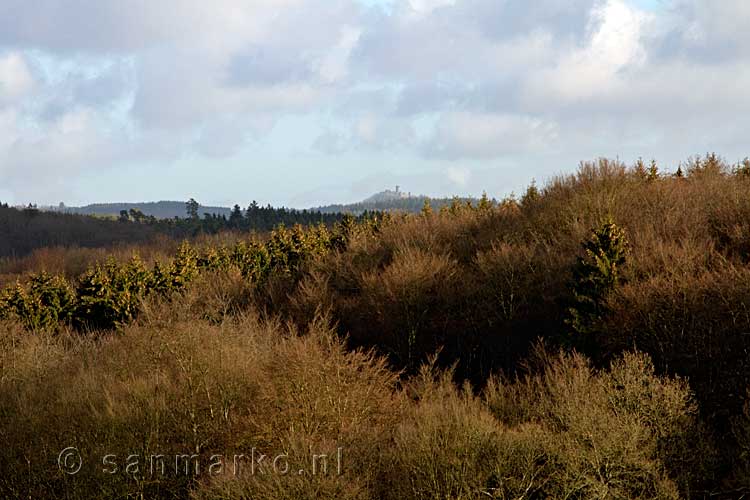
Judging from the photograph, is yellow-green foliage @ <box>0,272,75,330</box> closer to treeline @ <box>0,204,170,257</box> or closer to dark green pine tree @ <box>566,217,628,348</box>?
dark green pine tree @ <box>566,217,628,348</box>

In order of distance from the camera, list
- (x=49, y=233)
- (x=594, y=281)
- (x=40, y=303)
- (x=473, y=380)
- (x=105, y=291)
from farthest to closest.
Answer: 1. (x=49, y=233)
2. (x=40, y=303)
3. (x=105, y=291)
4. (x=473, y=380)
5. (x=594, y=281)

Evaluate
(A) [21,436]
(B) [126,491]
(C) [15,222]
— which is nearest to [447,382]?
(B) [126,491]

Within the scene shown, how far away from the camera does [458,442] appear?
24109 mm

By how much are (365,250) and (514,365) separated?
2339 centimetres

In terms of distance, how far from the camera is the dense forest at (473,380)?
24234mm

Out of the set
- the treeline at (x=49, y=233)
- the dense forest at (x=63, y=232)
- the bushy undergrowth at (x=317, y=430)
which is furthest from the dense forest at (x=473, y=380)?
the treeline at (x=49, y=233)

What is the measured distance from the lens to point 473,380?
4519 centimetres

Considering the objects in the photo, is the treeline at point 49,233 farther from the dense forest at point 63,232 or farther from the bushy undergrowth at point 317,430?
the bushy undergrowth at point 317,430

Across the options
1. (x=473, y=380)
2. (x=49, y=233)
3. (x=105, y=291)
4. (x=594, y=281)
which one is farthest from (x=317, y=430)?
(x=49, y=233)

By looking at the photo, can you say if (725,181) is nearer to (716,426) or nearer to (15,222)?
(716,426)

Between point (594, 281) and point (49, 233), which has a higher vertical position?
point (49, 233)

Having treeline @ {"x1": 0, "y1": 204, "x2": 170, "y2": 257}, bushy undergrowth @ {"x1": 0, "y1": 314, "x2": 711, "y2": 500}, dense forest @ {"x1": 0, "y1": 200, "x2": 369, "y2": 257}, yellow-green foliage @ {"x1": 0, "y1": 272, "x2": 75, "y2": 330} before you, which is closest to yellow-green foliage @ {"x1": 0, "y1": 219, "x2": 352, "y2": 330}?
yellow-green foliage @ {"x1": 0, "y1": 272, "x2": 75, "y2": 330}

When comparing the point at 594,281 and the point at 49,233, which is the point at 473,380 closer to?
the point at 594,281

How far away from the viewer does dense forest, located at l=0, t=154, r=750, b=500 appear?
24.2m
